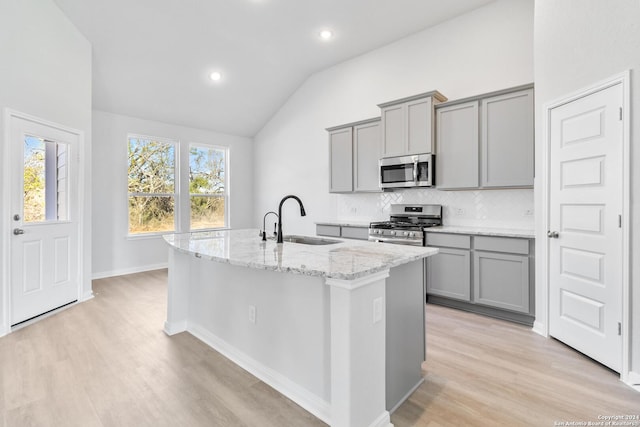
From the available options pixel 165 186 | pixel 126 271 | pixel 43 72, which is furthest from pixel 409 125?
pixel 126 271

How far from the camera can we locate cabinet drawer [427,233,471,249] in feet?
11.0

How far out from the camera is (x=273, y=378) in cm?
201

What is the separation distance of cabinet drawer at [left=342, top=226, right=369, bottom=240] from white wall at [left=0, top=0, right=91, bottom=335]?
3396 millimetres

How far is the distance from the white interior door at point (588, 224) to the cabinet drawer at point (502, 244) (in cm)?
27

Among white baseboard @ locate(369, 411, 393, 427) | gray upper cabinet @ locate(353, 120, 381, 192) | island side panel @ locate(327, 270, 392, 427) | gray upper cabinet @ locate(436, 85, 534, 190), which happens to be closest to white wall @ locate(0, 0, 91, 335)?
island side panel @ locate(327, 270, 392, 427)

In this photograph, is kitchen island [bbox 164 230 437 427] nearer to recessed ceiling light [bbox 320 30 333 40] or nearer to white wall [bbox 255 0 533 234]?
white wall [bbox 255 0 533 234]

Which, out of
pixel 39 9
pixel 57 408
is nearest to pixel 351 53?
pixel 39 9

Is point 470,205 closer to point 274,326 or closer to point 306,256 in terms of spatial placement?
point 306,256

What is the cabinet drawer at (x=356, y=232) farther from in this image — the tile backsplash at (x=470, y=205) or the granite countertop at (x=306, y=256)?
the granite countertop at (x=306, y=256)

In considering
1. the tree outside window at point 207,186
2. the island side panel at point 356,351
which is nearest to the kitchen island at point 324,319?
the island side panel at point 356,351

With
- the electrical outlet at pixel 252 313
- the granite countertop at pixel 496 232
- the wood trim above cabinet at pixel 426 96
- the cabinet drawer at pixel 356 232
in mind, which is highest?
the wood trim above cabinet at pixel 426 96

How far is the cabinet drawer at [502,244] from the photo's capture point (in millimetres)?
2977

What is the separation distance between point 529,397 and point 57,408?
2.81 m

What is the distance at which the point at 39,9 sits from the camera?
320 cm
